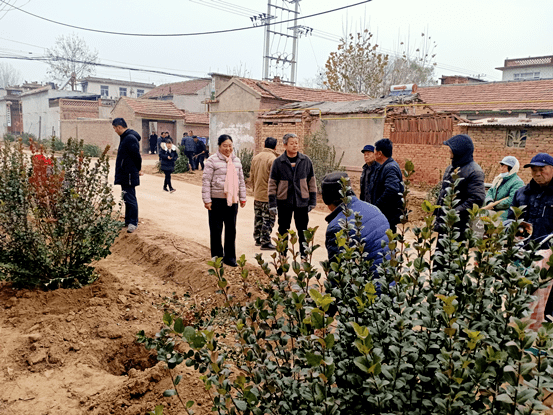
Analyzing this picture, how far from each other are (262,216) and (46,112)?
1579 inches

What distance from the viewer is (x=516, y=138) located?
11.6 m

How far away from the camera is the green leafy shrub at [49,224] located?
4.70 meters

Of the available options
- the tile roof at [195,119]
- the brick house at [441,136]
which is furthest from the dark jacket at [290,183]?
the tile roof at [195,119]

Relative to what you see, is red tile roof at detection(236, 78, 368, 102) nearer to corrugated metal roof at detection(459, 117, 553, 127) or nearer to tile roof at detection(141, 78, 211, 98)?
corrugated metal roof at detection(459, 117, 553, 127)

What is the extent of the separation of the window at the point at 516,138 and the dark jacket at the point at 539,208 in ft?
28.1

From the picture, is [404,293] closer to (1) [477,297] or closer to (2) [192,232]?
(1) [477,297]

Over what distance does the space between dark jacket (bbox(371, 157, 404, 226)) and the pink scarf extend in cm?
178

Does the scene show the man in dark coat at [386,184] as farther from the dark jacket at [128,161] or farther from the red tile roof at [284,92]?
the red tile roof at [284,92]

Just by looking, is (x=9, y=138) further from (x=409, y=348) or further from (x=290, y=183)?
(x=409, y=348)

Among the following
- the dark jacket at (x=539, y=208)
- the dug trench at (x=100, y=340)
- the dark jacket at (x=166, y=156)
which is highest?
the dark jacket at (x=166, y=156)

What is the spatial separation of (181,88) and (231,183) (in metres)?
43.7

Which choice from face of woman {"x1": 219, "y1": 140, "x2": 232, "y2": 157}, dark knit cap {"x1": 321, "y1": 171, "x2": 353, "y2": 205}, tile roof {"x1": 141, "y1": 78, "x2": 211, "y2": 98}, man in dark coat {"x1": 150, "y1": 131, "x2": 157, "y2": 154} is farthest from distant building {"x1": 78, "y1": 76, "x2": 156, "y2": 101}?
dark knit cap {"x1": 321, "y1": 171, "x2": 353, "y2": 205}

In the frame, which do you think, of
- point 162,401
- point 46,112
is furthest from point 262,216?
point 46,112

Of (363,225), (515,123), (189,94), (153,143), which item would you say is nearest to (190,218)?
(363,225)
